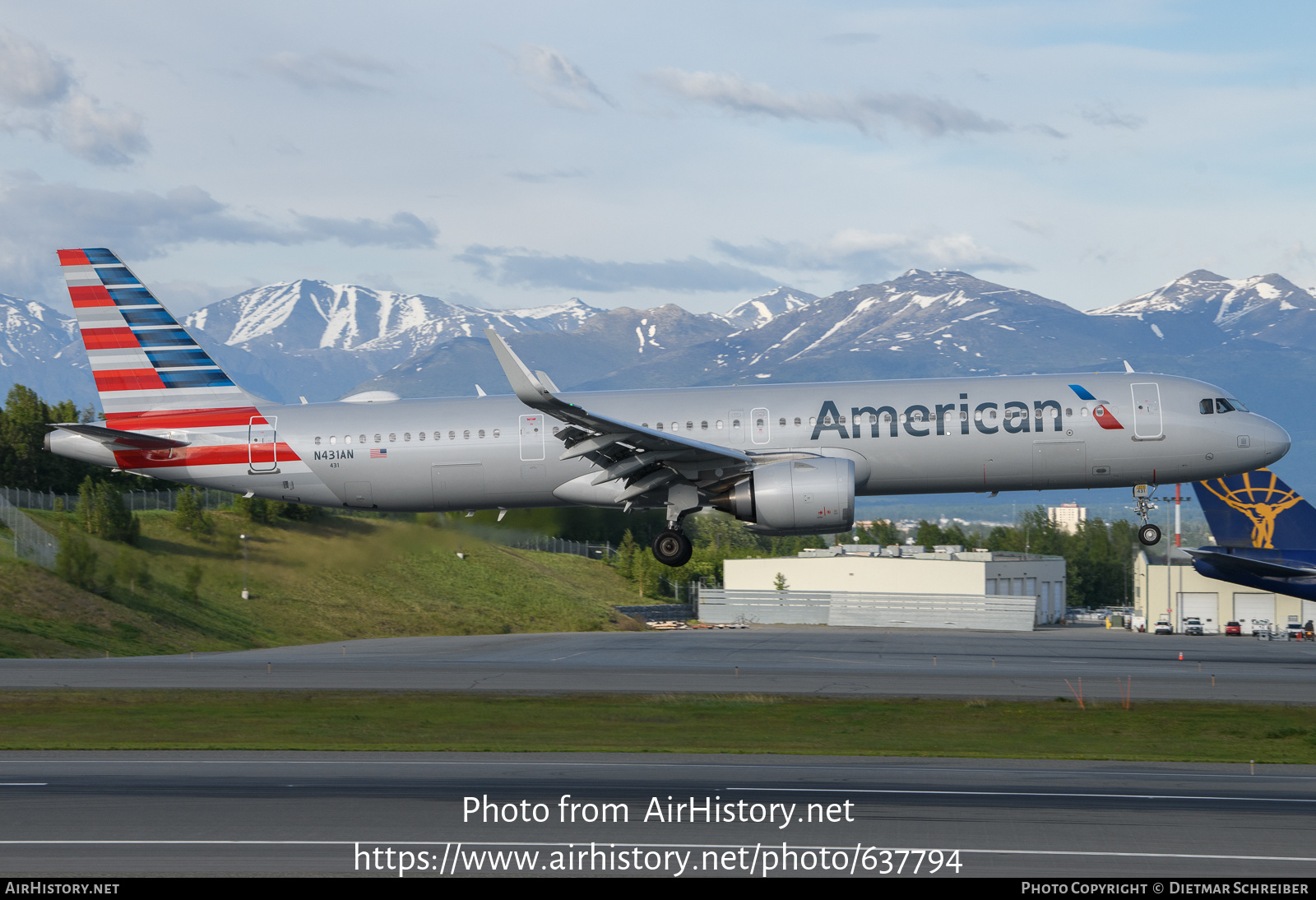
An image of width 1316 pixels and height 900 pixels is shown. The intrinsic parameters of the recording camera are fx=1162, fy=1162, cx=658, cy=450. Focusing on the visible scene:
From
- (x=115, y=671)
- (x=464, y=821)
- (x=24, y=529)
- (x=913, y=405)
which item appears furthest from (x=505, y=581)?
(x=464, y=821)

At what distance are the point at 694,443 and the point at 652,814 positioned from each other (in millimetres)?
13102

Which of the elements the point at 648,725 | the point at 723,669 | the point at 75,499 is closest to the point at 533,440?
the point at 648,725

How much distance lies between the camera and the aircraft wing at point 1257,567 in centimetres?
5475

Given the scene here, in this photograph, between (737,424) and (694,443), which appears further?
(737,424)

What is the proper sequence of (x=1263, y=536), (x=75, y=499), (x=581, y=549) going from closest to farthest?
(x=1263, y=536) < (x=75, y=499) < (x=581, y=549)

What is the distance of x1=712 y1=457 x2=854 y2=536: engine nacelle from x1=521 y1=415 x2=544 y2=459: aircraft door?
540 cm

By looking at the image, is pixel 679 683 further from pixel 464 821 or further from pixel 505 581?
pixel 505 581

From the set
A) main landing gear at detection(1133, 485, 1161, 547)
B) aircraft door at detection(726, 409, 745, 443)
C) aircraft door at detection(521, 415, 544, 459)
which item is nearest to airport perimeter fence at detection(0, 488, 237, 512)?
aircraft door at detection(521, 415, 544, 459)

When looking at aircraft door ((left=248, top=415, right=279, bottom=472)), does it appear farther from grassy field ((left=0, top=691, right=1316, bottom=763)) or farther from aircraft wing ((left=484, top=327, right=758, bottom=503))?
aircraft wing ((left=484, top=327, right=758, bottom=503))

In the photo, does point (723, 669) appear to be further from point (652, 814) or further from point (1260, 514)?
point (1260, 514)

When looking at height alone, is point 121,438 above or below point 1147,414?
below

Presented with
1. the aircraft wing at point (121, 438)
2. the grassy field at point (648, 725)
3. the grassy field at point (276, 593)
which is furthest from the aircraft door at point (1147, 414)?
the aircraft wing at point (121, 438)

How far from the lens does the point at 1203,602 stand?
292 ft

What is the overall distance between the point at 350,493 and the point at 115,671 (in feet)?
37.6
